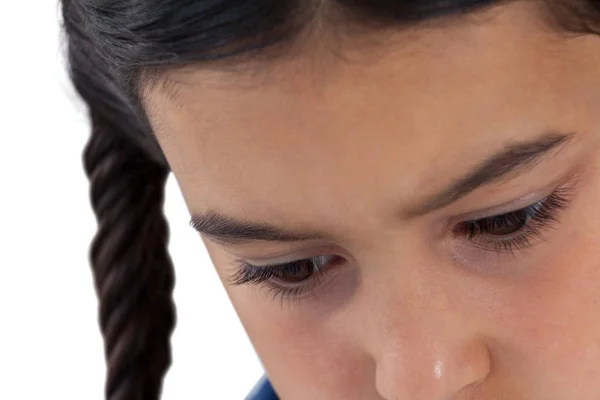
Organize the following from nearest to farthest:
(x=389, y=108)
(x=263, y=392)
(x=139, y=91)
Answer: (x=389, y=108) < (x=139, y=91) < (x=263, y=392)

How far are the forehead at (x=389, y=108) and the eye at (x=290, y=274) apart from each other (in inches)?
2.5

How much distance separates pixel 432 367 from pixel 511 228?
3.2 inches

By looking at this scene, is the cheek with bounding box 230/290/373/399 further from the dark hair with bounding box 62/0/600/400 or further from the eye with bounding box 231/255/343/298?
the dark hair with bounding box 62/0/600/400

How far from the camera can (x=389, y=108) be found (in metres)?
0.47

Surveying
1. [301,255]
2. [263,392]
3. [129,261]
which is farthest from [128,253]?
[301,255]

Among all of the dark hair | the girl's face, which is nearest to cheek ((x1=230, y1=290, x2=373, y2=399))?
the girl's face

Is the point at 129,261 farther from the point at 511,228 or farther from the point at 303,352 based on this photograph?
the point at 511,228

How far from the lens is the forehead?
47cm

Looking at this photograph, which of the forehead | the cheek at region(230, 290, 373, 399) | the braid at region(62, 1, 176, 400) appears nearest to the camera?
the forehead

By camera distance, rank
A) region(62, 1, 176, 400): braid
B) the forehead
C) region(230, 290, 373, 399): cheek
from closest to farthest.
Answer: the forehead < region(230, 290, 373, 399): cheek < region(62, 1, 176, 400): braid

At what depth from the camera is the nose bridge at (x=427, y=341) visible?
522 mm

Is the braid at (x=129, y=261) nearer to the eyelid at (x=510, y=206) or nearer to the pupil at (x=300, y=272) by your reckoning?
the pupil at (x=300, y=272)

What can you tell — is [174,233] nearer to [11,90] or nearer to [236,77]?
[11,90]

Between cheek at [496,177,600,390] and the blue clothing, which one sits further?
the blue clothing
